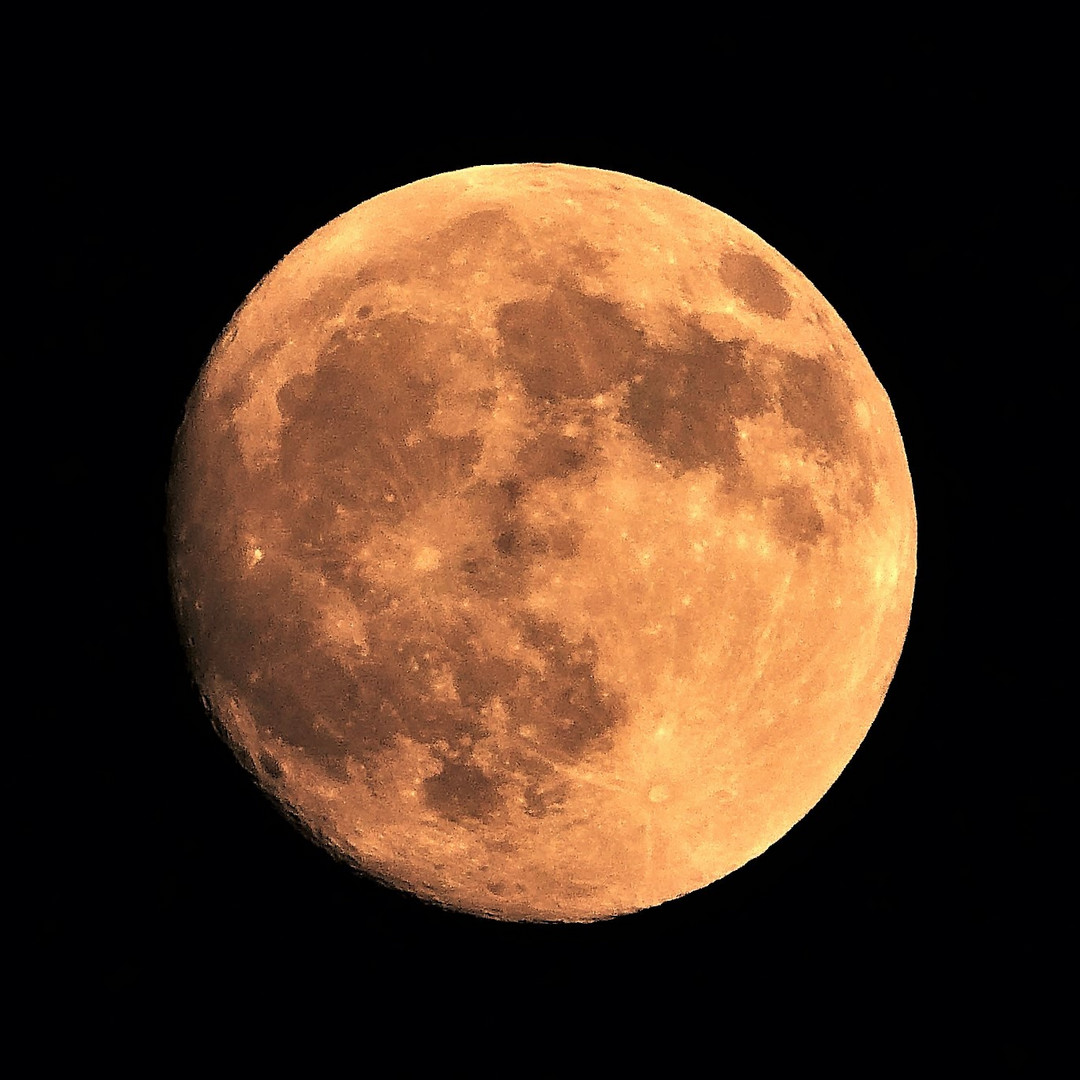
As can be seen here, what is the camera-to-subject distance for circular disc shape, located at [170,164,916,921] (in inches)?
120

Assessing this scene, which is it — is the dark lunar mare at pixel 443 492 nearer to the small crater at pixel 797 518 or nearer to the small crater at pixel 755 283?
the small crater at pixel 797 518

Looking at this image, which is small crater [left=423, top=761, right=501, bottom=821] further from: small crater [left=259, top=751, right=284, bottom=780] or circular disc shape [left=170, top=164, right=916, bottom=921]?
small crater [left=259, top=751, right=284, bottom=780]

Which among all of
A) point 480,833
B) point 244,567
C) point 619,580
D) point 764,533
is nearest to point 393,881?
point 480,833

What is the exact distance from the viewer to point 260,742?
3.53 metres

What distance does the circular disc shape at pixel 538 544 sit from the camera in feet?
9.98

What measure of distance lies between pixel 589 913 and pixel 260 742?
55.6 inches

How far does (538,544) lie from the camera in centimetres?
300

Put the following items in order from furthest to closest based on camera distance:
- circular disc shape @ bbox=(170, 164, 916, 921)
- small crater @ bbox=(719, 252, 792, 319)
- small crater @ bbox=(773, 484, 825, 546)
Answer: small crater @ bbox=(719, 252, 792, 319), small crater @ bbox=(773, 484, 825, 546), circular disc shape @ bbox=(170, 164, 916, 921)

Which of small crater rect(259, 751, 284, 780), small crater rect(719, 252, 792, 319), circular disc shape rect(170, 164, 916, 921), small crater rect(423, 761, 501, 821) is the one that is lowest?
small crater rect(423, 761, 501, 821)

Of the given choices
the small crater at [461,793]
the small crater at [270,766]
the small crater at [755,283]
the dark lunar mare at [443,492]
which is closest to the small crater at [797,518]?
the dark lunar mare at [443,492]

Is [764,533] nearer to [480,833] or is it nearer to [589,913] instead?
[480,833]

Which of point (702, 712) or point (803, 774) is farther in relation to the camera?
point (803, 774)

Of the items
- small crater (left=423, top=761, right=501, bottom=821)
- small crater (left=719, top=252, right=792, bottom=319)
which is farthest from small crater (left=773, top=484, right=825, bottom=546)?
small crater (left=423, top=761, right=501, bottom=821)

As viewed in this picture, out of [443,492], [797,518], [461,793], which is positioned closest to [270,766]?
[461,793]
